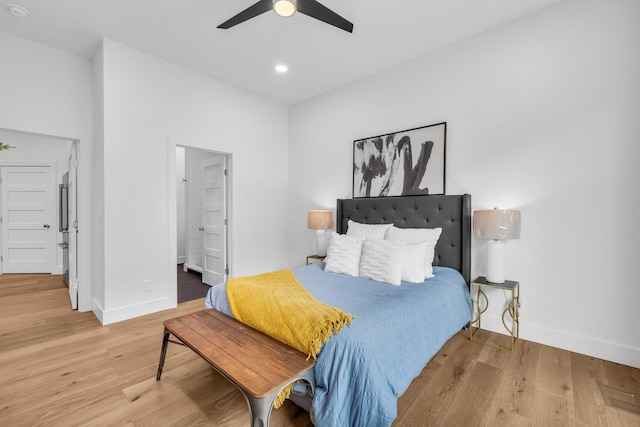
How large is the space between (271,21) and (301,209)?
2.59 m

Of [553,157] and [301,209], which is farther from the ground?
[553,157]

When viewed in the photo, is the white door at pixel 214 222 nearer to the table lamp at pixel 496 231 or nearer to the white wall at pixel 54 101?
the white wall at pixel 54 101

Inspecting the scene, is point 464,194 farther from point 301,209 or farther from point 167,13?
point 167,13

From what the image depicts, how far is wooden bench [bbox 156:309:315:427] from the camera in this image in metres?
1.26

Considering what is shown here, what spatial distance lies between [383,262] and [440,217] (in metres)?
0.93

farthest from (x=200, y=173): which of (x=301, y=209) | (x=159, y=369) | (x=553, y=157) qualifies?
(x=553, y=157)

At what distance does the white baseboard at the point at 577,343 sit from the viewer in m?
2.19

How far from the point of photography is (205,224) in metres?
4.82

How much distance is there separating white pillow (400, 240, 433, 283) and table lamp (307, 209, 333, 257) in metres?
1.48

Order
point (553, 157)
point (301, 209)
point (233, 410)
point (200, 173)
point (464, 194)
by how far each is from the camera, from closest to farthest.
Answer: point (233, 410) < point (553, 157) < point (464, 194) < point (301, 209) < point (200, 173)

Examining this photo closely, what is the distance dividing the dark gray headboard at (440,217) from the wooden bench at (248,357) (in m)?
1.99

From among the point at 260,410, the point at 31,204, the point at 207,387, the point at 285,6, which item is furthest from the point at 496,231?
the point at 31,204

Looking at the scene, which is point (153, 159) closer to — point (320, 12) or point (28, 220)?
point (320, 12)

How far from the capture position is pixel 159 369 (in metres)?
2.01
